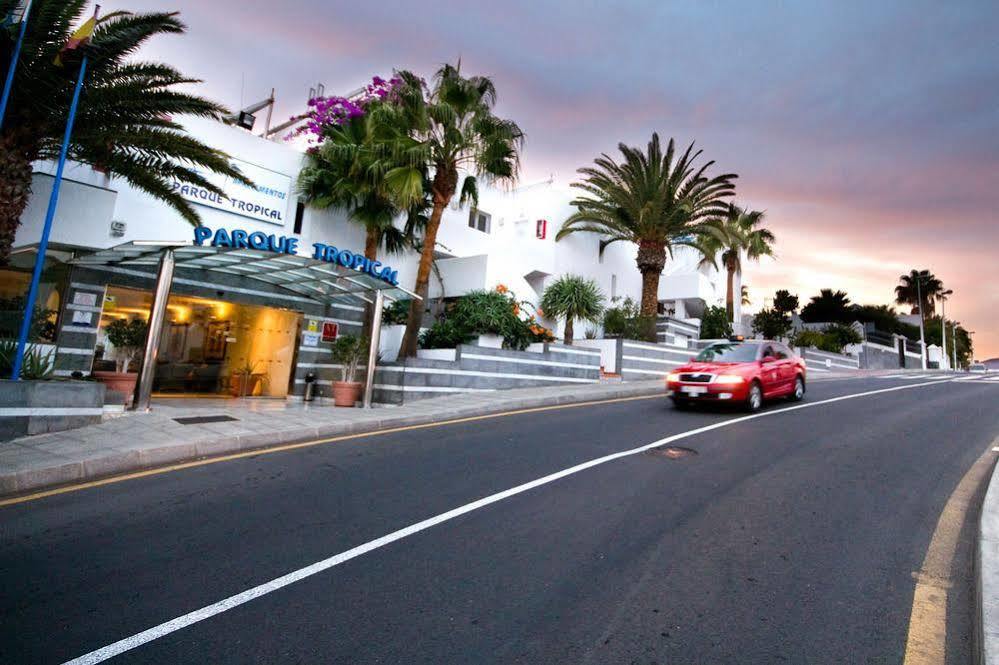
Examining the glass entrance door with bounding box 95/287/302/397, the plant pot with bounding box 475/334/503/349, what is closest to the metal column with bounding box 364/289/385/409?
the plant pot with bounding box 475/334/503/349

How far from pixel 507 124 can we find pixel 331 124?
587 cm

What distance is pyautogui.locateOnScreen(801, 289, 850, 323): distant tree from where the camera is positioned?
65.9 m

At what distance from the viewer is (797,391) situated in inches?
563

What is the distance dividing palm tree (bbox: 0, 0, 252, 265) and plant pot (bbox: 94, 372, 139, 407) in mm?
2990

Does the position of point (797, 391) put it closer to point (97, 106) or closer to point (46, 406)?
point (46, 406)

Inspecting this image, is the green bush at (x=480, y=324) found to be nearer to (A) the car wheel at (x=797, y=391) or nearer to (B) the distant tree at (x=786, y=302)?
(A) the car wheel at (x=797, y=391)

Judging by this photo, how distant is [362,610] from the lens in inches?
136

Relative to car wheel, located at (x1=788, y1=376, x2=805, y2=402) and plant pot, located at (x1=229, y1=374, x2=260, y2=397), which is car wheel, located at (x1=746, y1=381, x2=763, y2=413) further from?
plant pot, located at (x1=229, y1=374, x2=260, y2=397)

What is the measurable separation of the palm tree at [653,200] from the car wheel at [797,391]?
854 centimetres

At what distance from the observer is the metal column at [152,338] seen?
10000mm

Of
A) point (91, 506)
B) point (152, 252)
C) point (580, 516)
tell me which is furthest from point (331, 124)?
point (580, 516)

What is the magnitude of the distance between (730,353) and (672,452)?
641 cm

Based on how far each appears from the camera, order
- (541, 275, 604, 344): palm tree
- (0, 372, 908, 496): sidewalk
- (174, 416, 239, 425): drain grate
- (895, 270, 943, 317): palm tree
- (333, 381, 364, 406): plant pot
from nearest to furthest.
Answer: (0, 372, 908, 496): sidewalk
(174, 416, 239, 425): drain grate
(333, 381, 364, 406): plant pot
(541, 275, 604, 344): palm tree
(895, 270, 943, 317): palm tree

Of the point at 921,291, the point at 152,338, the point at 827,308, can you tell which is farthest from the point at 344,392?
the point at 921,291
